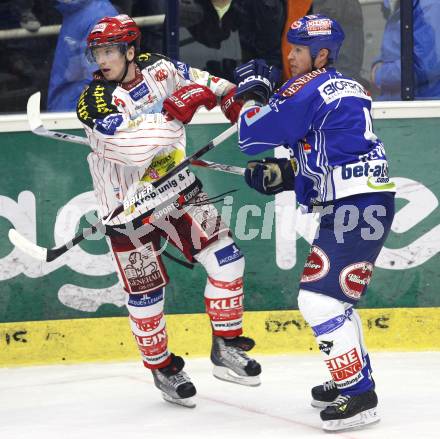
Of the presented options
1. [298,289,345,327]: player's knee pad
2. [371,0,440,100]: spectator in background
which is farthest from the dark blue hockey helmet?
[371,0,440,100]: spectator in background

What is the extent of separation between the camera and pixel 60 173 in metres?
6.29

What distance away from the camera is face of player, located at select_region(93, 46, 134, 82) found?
5.04 m

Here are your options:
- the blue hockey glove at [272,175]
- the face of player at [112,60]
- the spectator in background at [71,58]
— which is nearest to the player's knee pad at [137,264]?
the blue hockey glove at [272,175]

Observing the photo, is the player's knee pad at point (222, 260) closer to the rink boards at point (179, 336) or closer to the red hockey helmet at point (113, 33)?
the red hockey helmet at point (113, 33)

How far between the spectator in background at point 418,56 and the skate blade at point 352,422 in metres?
2.28

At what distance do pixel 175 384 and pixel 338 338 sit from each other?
3.17 ft

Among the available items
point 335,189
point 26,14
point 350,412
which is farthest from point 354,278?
point 26,14

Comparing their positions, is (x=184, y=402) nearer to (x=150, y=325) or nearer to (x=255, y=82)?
(x=150, y=325)

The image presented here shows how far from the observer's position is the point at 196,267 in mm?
6316

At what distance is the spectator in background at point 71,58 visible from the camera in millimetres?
6332

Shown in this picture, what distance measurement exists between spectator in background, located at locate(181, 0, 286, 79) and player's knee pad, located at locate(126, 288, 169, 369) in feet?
5.14

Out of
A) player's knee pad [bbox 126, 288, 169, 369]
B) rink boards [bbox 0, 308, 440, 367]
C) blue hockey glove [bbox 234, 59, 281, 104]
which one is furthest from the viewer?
rink boards [bbox 0, 308, 440, 367]

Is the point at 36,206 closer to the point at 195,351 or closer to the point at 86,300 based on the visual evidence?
the point at 86,300

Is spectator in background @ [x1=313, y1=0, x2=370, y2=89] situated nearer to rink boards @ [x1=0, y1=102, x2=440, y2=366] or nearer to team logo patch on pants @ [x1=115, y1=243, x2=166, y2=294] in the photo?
rink boards @ [x1=0, y1=102, x2=440, y2=366]
